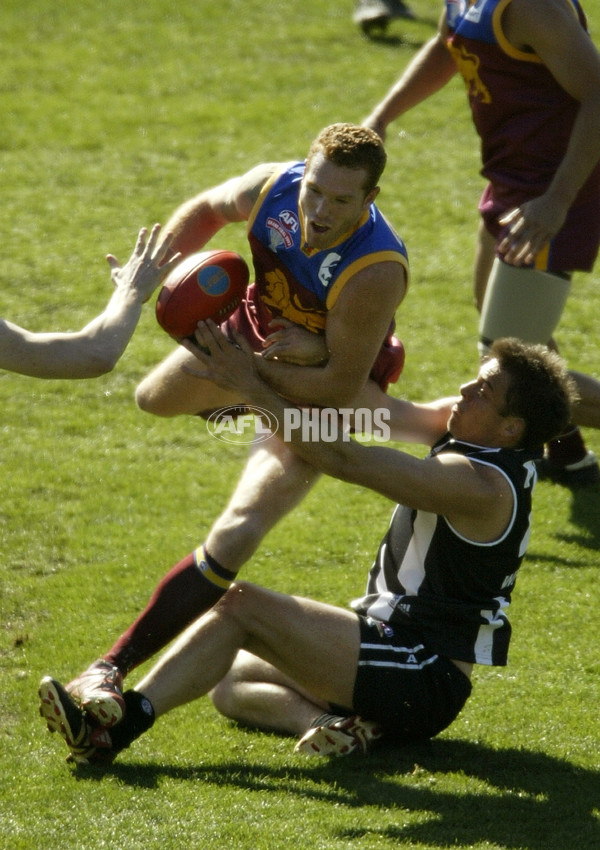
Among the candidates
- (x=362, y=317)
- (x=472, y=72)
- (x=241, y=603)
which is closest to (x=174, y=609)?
(x=241, y=603)

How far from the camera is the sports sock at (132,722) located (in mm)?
3865

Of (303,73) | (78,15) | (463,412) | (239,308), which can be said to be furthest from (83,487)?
(78,15)

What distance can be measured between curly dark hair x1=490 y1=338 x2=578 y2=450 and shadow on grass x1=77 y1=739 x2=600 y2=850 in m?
1.03

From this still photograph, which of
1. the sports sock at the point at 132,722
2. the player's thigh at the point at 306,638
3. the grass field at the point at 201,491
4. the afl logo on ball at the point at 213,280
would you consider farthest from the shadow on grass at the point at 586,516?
the sports sock at the point at 132,722

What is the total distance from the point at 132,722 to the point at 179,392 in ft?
4.52

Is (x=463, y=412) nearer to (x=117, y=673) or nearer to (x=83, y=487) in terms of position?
(x=117, y=673)

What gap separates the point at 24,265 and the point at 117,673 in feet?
16.9

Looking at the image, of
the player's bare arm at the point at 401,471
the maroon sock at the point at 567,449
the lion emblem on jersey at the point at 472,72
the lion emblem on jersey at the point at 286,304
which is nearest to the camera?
the player's bare arm at the point at 401,471

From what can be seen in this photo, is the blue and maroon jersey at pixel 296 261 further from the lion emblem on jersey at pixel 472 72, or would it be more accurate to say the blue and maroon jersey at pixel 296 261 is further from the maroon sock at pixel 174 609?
the lion emblem on jersey at pixel 472 72

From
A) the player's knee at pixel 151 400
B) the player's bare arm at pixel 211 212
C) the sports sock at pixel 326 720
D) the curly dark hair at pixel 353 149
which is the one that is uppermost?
the curly dark hair at pixel 353 149

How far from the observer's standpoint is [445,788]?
12.3 ft

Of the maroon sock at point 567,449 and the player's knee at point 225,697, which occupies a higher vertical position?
the maroon sock at point 567,449

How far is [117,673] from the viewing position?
3988 millimetres

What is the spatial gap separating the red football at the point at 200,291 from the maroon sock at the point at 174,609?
2.65 ft
